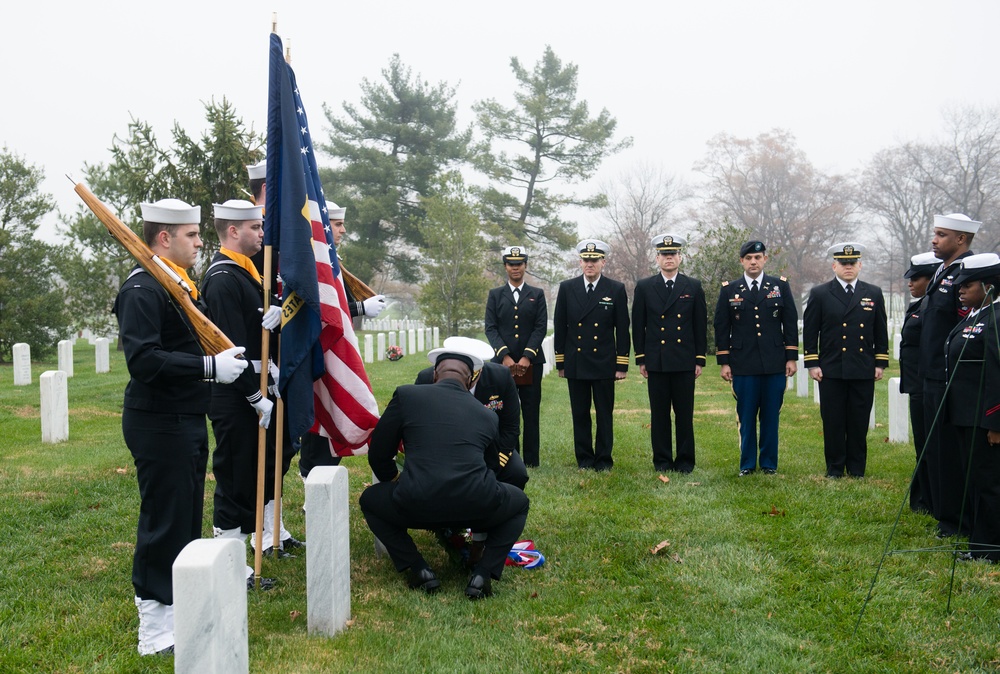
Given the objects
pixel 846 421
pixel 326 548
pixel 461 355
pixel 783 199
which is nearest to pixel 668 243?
pixel 846 421

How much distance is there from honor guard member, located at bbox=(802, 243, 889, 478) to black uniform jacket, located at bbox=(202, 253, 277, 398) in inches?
221

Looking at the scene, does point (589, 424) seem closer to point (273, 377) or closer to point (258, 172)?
point (273, 377)

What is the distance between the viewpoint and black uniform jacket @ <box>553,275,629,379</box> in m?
9.18

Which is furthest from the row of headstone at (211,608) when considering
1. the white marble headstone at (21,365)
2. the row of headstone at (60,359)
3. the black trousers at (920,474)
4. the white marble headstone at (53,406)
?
the white marble headstone at (21,365)

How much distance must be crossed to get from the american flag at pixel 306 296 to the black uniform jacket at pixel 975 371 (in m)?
4.00

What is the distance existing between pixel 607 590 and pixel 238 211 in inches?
136

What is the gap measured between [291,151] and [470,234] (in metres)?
28.8

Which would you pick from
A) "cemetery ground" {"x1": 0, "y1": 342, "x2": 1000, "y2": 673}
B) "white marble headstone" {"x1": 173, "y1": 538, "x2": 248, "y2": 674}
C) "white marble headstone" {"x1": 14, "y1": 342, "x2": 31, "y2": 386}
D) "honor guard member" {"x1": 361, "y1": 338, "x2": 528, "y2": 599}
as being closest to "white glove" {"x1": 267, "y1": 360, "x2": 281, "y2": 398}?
"honor guard member" {"x1": 361, "y1": 338, "x2": 528, "y2": 599}

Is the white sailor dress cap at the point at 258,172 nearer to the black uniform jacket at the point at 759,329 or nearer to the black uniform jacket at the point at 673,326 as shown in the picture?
the black uniform jacket at the point at 673,326

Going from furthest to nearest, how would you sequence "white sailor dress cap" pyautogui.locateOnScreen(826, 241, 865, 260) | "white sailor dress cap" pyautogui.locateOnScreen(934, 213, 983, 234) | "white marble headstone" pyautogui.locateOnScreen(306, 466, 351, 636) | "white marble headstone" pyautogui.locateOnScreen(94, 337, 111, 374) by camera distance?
"white marble headstone" pyautogui.locateOnScreen(94, 337, 111, 374), "white sailor dress cap" pyautogui.locateOnScreen(826, 241, 865, 260), "white sailor dress cap" pyautogui.locateOnScreen(934, 213, 983, 234), "white marble headstone" pyautogui.locateOnScreen(306, 466, 351, 636)

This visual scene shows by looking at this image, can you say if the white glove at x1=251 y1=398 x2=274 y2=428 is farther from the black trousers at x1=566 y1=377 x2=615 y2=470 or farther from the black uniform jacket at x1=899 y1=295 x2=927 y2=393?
the black uniform jacket at x1=899 y1=295 x2=927 y2=393

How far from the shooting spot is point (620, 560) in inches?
231

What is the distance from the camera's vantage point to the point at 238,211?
550 cm

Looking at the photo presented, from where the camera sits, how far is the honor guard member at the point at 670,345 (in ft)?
29.5
